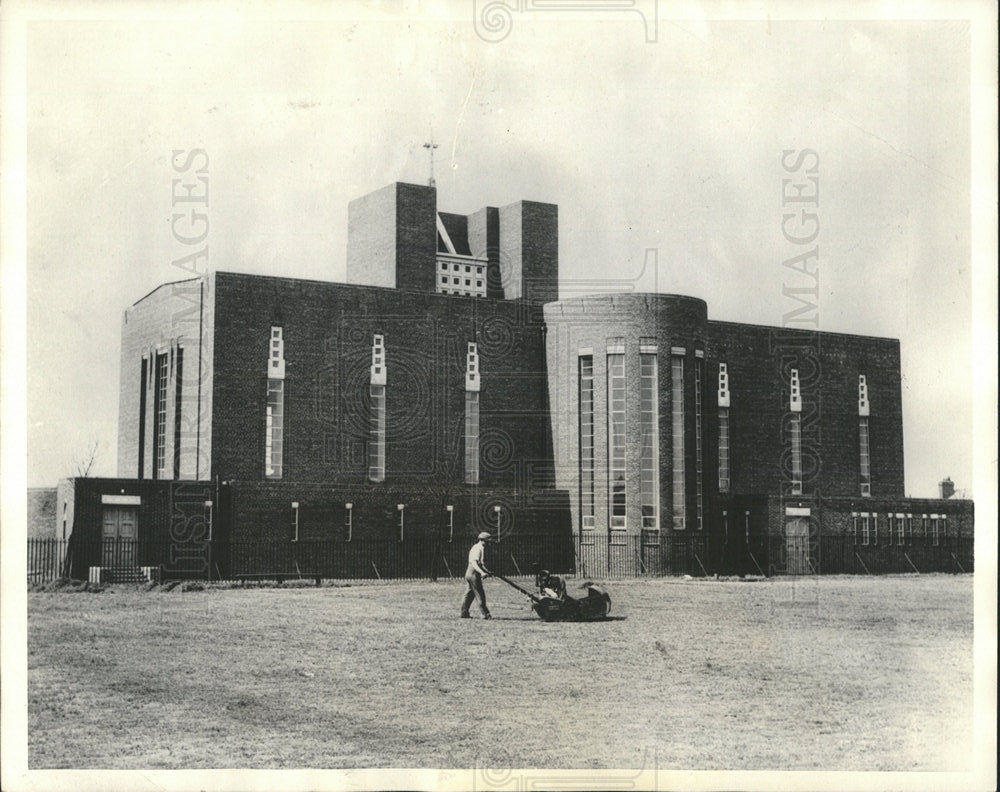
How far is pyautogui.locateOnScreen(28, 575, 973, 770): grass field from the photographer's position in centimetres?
1367

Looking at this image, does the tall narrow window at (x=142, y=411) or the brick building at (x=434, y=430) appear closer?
the brick building at (x=434, y=430)

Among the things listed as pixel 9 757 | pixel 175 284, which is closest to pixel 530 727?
pixel 9 757

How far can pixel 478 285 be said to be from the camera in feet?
168

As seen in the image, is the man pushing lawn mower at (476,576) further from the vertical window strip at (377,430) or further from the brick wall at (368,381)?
the vertical window strip at (377,430)

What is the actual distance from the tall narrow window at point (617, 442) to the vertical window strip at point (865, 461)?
609 inches

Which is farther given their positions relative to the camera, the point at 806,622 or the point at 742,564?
the point at 742,564

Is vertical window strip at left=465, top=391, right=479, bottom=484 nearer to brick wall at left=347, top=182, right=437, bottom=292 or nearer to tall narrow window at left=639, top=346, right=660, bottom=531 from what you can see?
brick wall at left=347, top=182, right=437, bottom=292

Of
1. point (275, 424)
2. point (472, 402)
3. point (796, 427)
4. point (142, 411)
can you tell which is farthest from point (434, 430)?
point (796, 427)

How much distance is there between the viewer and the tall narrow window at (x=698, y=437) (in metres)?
40.2

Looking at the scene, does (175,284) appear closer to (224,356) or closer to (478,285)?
(224,356)

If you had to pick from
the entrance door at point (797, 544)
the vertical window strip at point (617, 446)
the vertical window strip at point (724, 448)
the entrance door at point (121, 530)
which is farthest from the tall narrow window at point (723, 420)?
the entrance door at point (121, 530)

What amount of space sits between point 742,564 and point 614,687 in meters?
26.8

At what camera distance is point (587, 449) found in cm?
4044

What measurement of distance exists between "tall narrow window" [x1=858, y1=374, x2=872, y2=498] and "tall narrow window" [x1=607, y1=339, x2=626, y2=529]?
15.2 meters
